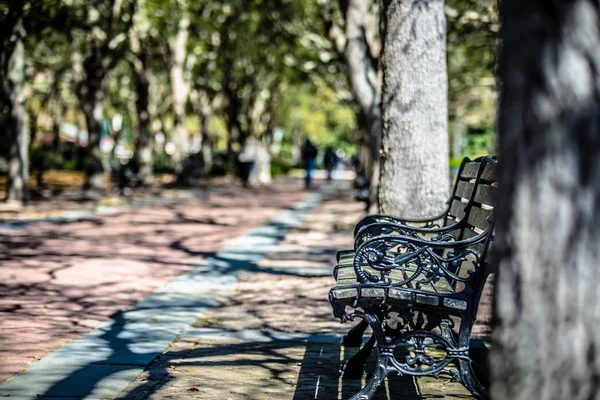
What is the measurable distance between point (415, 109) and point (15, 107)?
43.8 ft

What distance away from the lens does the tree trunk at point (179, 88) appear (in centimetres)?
2875

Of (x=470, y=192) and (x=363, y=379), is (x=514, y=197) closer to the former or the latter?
(x=363, y=379)

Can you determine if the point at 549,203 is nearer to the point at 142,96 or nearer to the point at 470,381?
the point at 470,381

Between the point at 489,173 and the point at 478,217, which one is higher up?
the point at 489,173

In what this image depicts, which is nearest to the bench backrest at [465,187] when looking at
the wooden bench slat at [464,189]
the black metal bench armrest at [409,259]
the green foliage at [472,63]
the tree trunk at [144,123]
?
the wooden bench slat at [464,189]

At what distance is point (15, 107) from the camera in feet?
61.0

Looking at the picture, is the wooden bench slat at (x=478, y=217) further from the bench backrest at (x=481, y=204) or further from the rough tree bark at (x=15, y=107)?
the rough tree bark at (x=15, y=107)

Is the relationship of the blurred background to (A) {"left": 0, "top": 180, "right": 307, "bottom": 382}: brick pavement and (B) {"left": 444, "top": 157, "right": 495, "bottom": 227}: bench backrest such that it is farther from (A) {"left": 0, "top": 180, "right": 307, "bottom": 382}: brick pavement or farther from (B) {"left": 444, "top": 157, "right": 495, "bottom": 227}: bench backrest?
(B) {"left": 444, "top": 157, "right": 495, "bottom": 227}: bench backrest

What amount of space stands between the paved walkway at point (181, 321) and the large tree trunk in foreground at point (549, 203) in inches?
99.5

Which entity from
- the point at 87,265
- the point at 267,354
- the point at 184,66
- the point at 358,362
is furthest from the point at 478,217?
the point at 184,66

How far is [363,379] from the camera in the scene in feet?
17.8

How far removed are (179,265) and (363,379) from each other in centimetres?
577

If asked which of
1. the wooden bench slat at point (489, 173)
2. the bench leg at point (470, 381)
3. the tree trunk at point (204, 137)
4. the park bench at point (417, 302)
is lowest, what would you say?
the bench leg at point (470, 381)

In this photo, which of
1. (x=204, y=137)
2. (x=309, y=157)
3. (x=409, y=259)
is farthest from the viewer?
(x=204, y=137)
